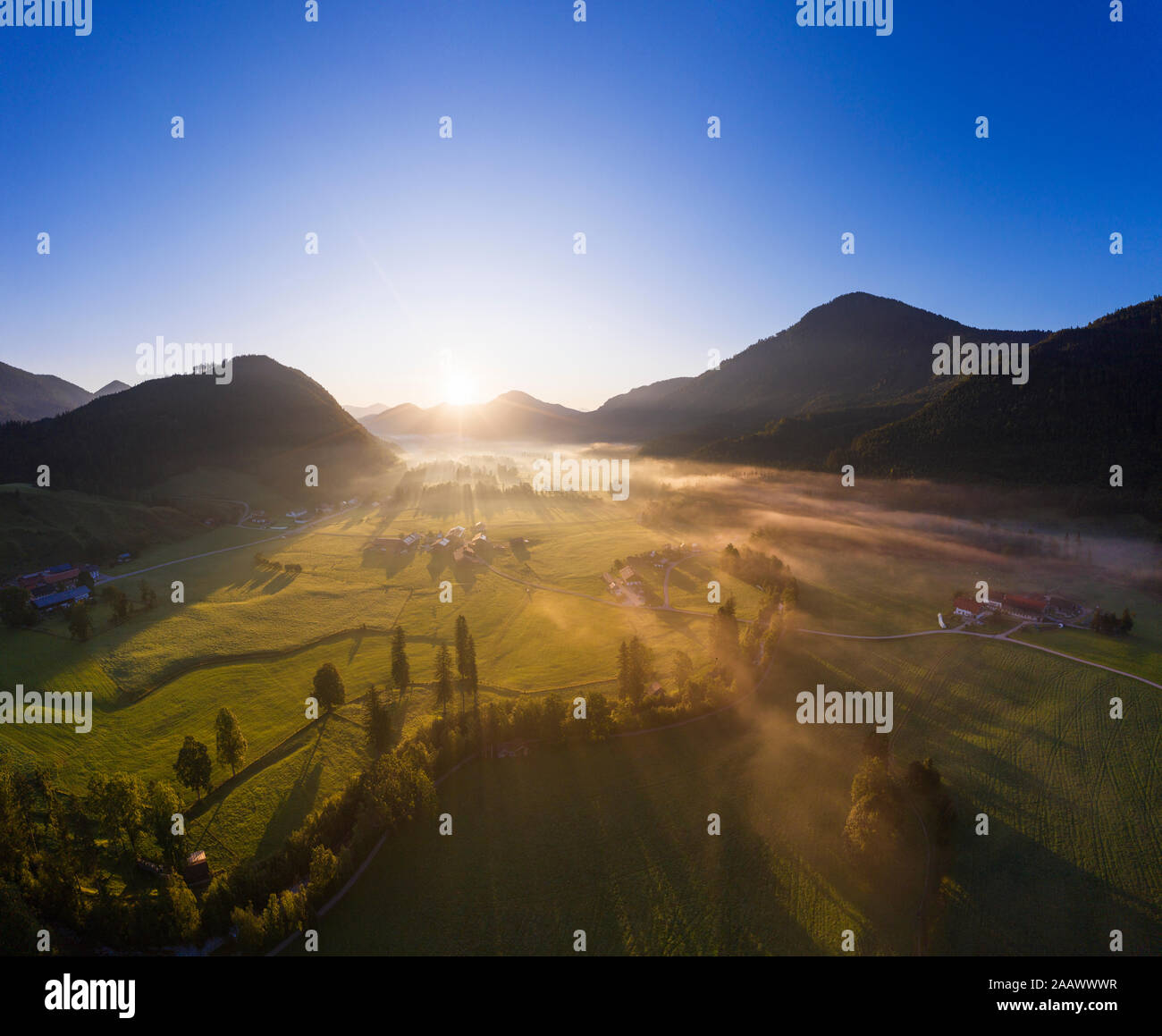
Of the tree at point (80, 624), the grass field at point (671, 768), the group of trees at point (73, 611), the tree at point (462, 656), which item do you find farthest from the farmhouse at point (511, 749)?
the group of trees at point (73, 611)

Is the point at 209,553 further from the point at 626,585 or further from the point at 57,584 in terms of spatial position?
the point at 626,585

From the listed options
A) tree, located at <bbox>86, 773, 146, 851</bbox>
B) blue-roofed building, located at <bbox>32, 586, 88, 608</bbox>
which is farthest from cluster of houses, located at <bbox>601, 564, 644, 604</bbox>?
blue-roofed building, located at <bbox>32, 586, 88, 608</bbox>

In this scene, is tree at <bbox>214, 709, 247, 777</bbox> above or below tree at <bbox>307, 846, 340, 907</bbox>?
above

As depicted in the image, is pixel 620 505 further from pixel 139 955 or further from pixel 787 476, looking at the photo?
pixel 139 955

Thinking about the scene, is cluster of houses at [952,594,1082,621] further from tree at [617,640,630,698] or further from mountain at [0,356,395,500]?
mountain at [0,356,395,500]
